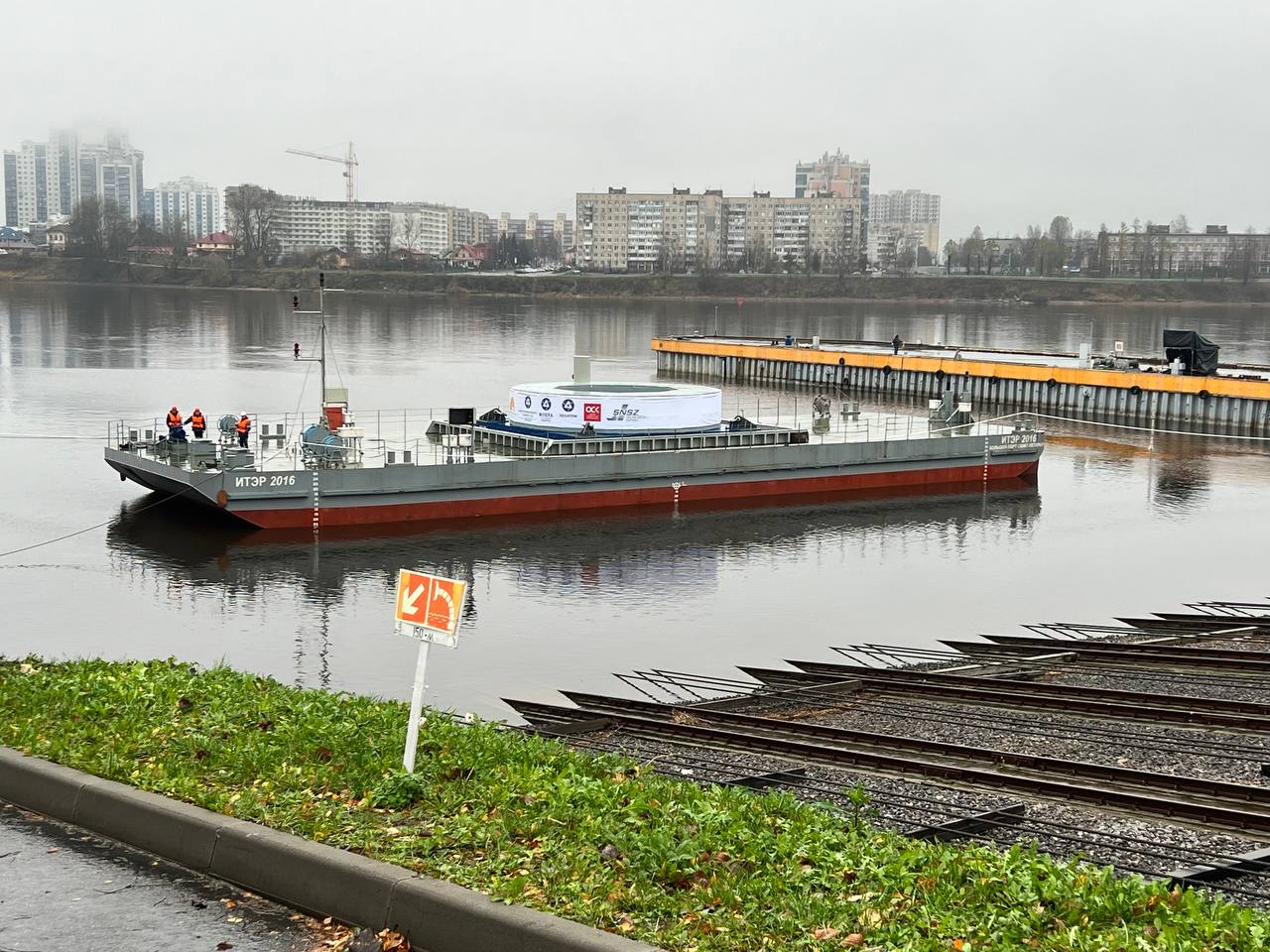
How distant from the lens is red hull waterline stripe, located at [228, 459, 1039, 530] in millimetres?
40406

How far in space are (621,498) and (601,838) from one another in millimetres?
36382

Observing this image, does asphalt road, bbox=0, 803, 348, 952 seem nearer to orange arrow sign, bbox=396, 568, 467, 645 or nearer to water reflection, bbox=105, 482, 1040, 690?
orange arrow sign, bbox=396, 568, 467, 645

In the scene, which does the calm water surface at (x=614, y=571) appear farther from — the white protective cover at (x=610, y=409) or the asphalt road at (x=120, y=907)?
the asphalt road at (x=120, y=907)

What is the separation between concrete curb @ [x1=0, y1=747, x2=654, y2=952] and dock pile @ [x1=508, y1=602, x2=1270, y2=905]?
443cm

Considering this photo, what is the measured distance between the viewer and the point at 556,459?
44.1 metres

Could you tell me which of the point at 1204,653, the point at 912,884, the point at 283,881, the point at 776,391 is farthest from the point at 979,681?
the point at 776,391

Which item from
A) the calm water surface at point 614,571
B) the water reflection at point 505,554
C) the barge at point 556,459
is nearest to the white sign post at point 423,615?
the calm water surface at point 614,571

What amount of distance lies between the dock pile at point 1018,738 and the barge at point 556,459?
16.9 metres

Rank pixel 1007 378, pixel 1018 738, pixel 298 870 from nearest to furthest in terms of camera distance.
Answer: pixel 298 870
pixel 1018 738
pixel 1007 378

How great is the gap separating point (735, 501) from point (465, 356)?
6309 centimetres

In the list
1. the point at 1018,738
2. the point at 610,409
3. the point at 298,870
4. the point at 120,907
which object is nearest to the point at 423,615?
the point at 298,870

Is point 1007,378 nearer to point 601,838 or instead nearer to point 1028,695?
point 1028,695

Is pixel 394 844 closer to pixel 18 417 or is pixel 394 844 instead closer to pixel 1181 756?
pixel 1181 756

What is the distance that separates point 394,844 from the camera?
9.37m
